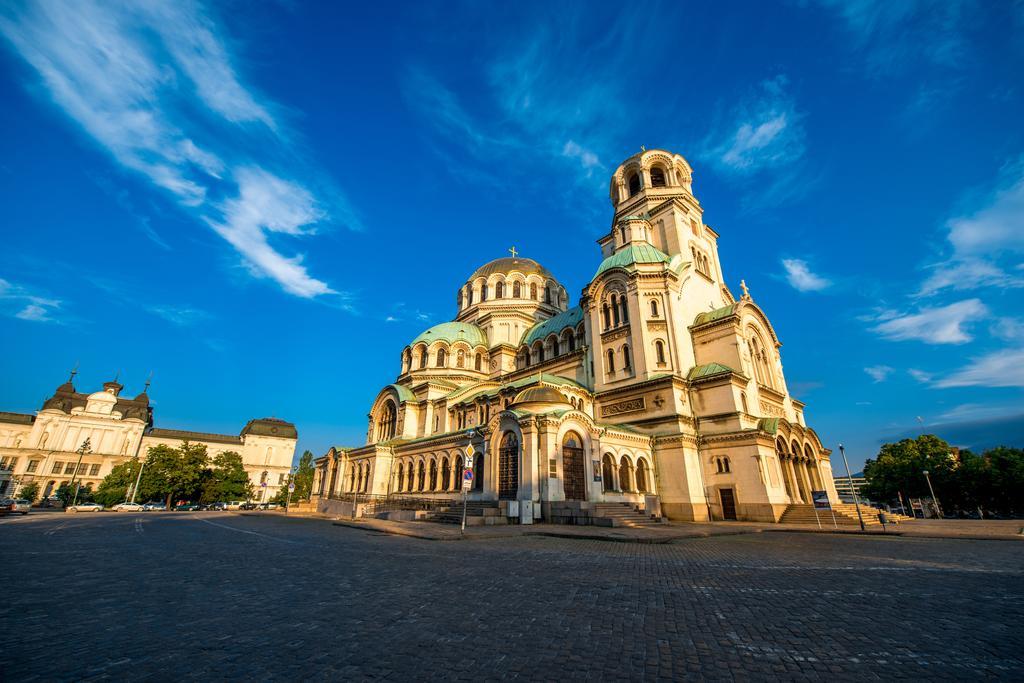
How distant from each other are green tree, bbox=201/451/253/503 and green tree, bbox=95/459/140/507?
8.28 metres

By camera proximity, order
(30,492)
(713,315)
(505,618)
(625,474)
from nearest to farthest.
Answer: (505,618)
(625,474)
(713,315)
(30,492)

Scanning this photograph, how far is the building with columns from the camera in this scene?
219 ft

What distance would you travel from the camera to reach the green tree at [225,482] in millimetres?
57688

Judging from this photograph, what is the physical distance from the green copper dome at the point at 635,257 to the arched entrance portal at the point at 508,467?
15535 mm

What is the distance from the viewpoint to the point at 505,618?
5.95 metres

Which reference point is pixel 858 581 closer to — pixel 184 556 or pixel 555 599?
pixel 555 599

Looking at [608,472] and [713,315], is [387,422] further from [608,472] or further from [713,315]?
[713,315]

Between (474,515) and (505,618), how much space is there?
19.3m

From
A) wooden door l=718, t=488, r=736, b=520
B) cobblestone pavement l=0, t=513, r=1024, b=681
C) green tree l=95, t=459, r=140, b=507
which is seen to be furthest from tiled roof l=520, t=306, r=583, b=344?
green tree l=95, t=459, r=140, b=507

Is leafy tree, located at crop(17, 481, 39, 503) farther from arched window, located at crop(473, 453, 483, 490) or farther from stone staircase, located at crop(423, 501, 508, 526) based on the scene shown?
arched window, located at crop(473, 453, 483, 490)

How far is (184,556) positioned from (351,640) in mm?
9639

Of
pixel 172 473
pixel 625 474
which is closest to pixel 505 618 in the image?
pixel 625 474

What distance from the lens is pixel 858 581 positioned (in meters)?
8.75

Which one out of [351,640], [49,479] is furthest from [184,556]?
[49,479]
